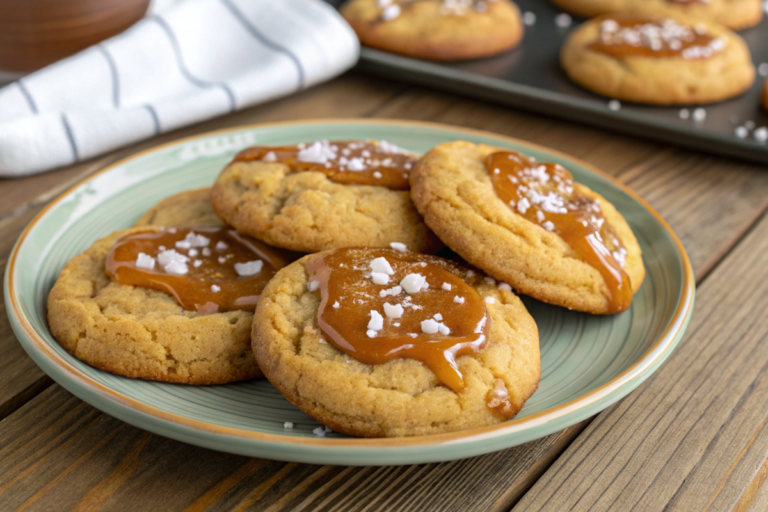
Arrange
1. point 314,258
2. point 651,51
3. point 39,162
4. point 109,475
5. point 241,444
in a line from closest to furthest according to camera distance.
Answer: point 241,444 < point 109,475 < point 314,258 < point 39,162 < point 651,51

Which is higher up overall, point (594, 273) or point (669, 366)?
point (594, 273)

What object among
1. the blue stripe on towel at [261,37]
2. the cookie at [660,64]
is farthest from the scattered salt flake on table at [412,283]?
the cookie at [660,64]

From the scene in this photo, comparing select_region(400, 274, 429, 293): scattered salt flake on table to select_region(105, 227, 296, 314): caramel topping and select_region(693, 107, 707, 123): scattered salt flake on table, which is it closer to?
select_region(105, 227, 296, 314): caramel topping

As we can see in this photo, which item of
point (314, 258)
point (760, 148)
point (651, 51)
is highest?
point (314, 258)

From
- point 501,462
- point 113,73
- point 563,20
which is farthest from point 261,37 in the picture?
point 501,462

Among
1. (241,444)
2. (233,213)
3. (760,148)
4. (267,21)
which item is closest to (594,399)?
(241,444)

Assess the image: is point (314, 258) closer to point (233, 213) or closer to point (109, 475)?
point (233, 213)

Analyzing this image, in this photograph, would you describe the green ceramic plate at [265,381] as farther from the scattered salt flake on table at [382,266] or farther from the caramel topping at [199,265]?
the scattered salt flake on table at [382,266]
